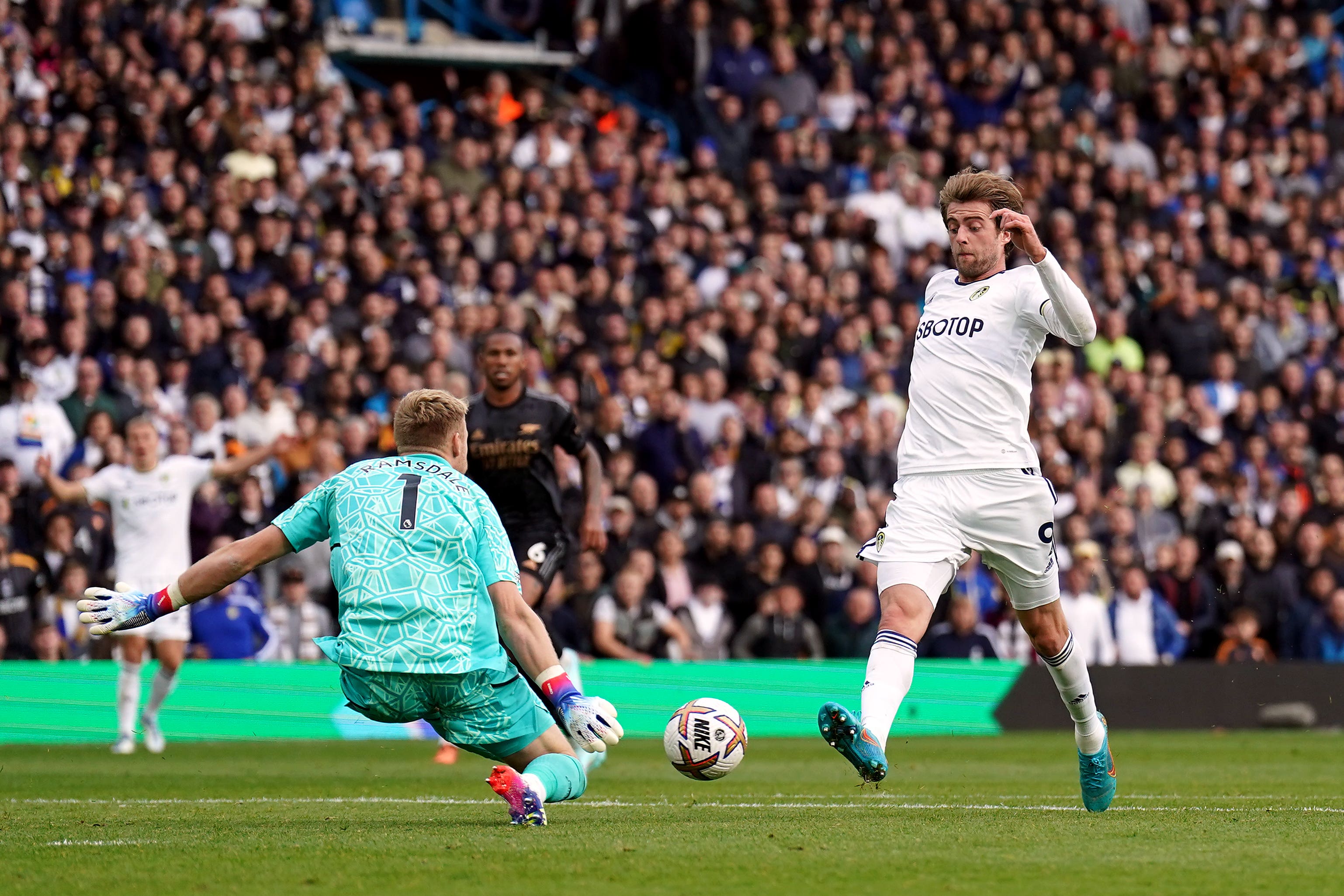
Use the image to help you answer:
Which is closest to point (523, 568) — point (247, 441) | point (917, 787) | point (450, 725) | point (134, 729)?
point (917, 787)

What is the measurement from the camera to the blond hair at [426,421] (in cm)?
765

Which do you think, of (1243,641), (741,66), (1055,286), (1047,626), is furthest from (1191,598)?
(1055,286)

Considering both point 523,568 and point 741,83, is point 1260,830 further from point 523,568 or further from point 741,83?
point 741,83

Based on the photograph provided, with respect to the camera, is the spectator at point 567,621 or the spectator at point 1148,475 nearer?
the spectator at point 567,621

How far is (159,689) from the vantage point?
14758 mm

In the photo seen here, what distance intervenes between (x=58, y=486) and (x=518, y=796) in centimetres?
819

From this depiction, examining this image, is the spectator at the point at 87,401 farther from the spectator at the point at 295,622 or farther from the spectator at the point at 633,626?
the spectator at the point at 633,626

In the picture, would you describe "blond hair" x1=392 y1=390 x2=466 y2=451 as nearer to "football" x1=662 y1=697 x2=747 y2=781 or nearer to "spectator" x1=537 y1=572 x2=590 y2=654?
"football" x1=662 y1=697 x2=747 y2=781

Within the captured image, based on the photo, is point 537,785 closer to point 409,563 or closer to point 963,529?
point 409,563

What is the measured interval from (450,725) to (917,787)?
382 centimetres

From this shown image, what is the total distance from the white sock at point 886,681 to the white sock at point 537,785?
127 centimetres

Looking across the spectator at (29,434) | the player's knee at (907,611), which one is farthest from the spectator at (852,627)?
the player's knee at (907,611)

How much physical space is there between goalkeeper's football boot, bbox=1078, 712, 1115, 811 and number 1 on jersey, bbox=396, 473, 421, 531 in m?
3.15

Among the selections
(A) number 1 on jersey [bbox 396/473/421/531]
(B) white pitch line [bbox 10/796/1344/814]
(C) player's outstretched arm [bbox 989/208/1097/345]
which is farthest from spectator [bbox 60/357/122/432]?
(C) player's outstretched arm [bbox 989/208/1097/345]
